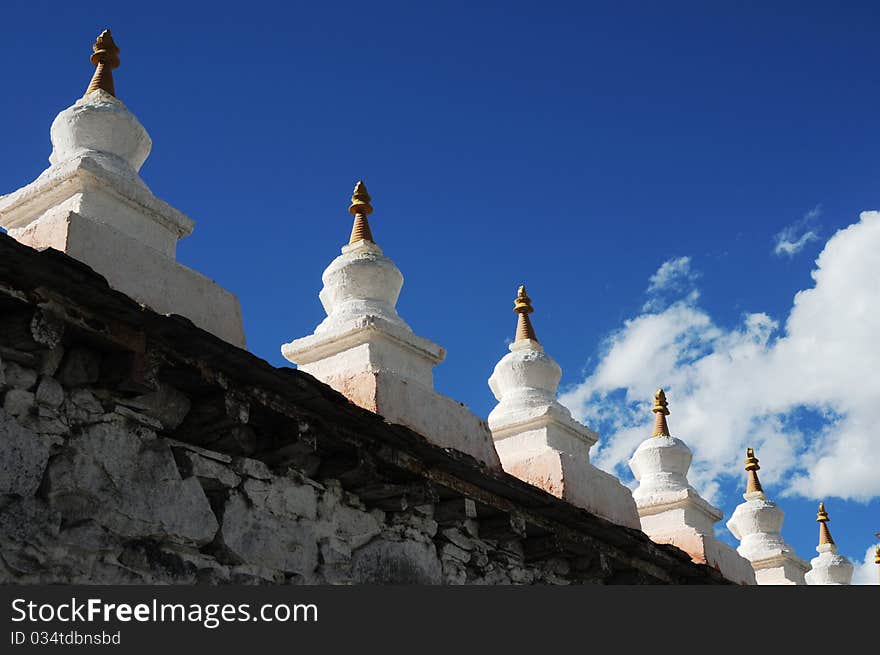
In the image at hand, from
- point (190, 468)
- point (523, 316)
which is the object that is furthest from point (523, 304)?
point (190, 468)

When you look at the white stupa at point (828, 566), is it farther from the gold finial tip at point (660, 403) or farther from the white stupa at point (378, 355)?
the white stupa at point (378, 355)

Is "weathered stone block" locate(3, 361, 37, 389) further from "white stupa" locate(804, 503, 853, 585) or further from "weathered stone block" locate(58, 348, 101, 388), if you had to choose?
"white stupa" locate(804, 503, 853, 585)

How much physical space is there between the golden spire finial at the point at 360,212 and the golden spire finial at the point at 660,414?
3586 mm

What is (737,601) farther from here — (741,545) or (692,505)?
(741,545)

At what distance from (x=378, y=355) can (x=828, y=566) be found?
8370mm

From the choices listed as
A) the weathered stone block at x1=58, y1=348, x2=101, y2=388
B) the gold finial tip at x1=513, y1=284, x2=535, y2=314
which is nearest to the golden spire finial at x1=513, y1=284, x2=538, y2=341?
the gold finial tip at x1=513, y1=284, x2=535, y2=314

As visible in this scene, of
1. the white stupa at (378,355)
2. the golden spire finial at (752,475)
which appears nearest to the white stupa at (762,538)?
the golden spire finial at (752,475)

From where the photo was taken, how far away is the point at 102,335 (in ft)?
15.4

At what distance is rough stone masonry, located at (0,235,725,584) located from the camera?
4.49m

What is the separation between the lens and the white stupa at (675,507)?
955 cm

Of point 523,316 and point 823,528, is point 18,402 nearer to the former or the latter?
point 523,316

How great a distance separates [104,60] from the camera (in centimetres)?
660

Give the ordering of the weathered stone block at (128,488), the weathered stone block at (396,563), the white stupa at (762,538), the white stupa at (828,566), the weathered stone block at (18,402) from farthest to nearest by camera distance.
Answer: the white stupa at (828,566)
the white stupa at (762,538)
the weathered stone block at (396,563)
the weathered stone block at (128,488)
the weathered stone block at (18,402)

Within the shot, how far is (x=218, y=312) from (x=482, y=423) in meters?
2.18
